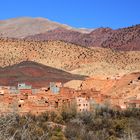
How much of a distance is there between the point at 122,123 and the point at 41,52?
59.7m

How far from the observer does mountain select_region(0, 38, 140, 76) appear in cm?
8561

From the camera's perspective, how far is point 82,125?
113 ft

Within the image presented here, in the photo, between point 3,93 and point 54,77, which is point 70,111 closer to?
point 3,93

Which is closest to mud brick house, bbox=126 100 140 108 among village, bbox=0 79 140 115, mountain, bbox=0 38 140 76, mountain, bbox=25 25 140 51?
village, bbox=0 79 140 115

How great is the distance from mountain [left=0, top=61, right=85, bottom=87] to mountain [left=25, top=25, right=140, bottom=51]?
48.0 m

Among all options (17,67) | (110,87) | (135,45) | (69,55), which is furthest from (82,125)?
(135,45)

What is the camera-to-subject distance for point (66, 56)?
307 feet

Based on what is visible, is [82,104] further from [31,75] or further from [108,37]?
[108,37]

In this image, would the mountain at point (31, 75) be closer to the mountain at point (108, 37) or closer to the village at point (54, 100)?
the village at point (54, 100)

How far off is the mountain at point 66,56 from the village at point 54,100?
126 ft

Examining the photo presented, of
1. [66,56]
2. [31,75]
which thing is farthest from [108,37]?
[31,75]

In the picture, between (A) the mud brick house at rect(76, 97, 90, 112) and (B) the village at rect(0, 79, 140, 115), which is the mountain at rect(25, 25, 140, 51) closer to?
(B) the village at rect(0, 79, 140, 115)

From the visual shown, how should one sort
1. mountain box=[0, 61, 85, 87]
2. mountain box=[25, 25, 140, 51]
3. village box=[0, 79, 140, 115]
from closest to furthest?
1. village box=[0, 79, 140, 115]
2. mountain box=[0, 61, 85, 87]
3. mountain box=[25, 25, 140, 51]

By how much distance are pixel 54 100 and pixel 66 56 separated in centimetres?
5400
